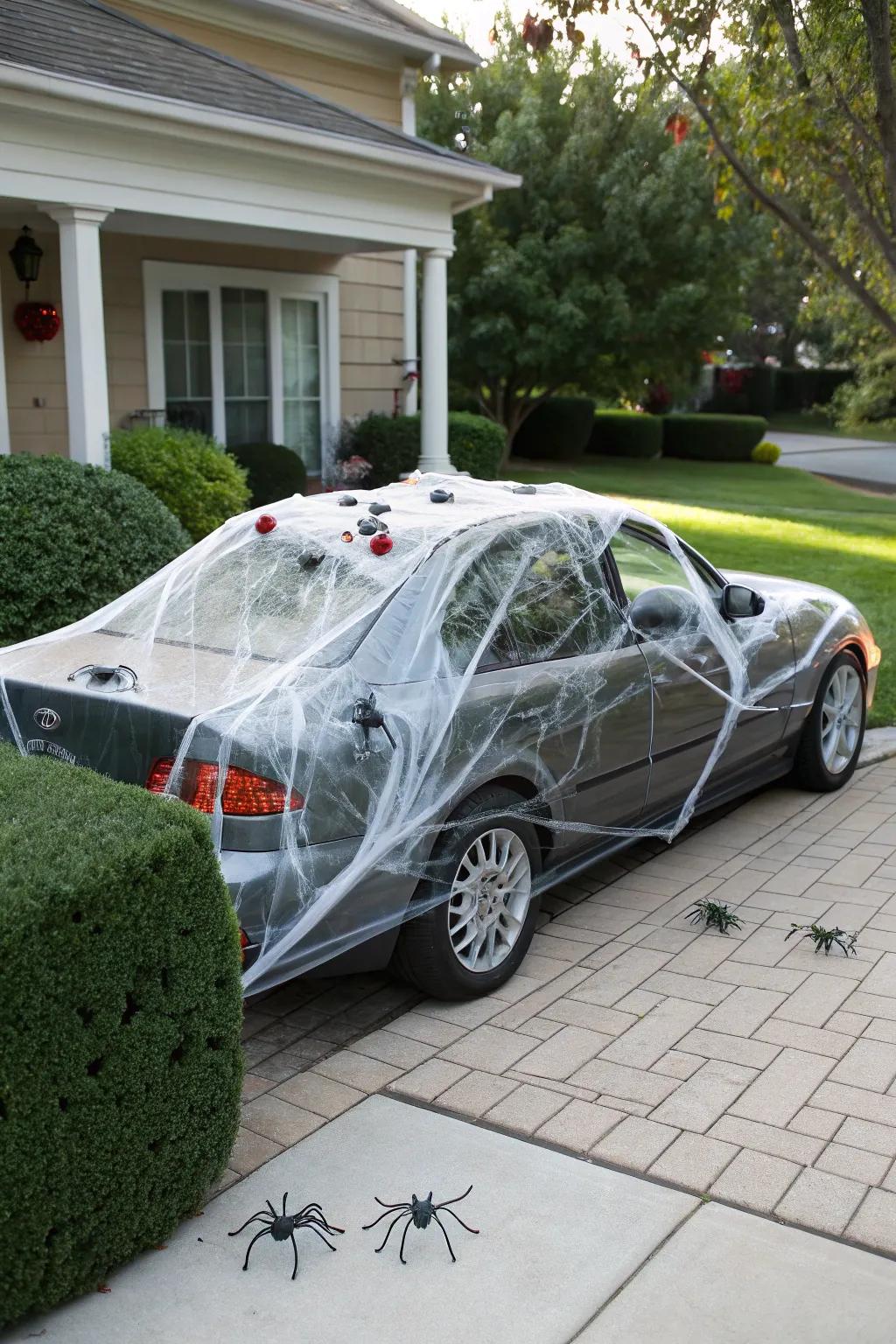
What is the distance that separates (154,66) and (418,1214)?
31.0ft

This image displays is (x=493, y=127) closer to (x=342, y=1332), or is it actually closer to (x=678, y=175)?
(x=678, y=175)

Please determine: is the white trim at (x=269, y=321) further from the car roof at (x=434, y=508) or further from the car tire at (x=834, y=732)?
the car tire at (x=834, y=732)

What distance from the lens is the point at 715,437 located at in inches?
1192

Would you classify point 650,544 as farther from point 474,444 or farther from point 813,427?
point 813,427

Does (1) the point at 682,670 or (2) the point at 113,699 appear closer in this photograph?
(2) the point at 113,699

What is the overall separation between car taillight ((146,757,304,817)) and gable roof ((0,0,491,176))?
655 cm

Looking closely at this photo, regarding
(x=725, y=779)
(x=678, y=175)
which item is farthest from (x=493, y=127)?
(x=725, y=779)

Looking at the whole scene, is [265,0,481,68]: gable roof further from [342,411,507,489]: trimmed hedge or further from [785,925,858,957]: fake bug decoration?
[785,925,858,957]: fake bug decoration

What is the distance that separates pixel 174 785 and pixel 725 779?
2936 millimetres

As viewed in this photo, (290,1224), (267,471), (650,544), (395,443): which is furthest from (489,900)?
(395,443)

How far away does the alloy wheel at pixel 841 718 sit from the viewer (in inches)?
264

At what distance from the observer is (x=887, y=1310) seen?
2889 mm

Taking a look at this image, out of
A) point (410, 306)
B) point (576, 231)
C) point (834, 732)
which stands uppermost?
point (576, 231)

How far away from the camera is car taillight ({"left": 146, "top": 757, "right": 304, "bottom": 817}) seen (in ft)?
12.3
